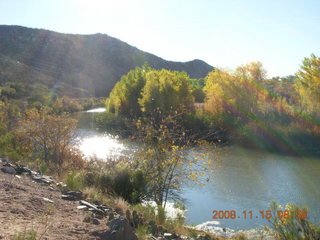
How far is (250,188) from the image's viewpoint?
14508 millimetres

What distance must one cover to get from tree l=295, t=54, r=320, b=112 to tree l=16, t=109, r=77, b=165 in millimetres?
24029

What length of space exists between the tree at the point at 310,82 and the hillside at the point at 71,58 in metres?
52.9

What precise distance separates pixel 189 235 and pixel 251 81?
29.6 meters

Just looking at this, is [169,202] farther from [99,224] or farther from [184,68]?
[184,68]

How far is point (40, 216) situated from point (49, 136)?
10.1 meters

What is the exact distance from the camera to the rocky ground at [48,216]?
4.74 meters

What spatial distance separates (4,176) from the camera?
7.65 metres

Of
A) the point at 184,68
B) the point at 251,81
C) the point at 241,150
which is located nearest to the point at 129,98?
the point at 251,81

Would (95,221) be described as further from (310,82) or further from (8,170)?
(310,82)

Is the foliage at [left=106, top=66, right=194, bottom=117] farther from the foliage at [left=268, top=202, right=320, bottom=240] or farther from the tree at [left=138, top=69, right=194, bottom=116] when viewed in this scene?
the foliage at [left=268, top=202, right=320, bottom=240]

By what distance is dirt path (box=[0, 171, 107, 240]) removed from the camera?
468cm

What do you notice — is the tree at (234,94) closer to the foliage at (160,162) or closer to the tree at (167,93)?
the tree at (167,93)

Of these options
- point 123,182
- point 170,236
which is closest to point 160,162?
point 123,182

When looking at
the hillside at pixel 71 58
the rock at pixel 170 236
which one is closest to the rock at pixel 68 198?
the rock at pixel 170 236
